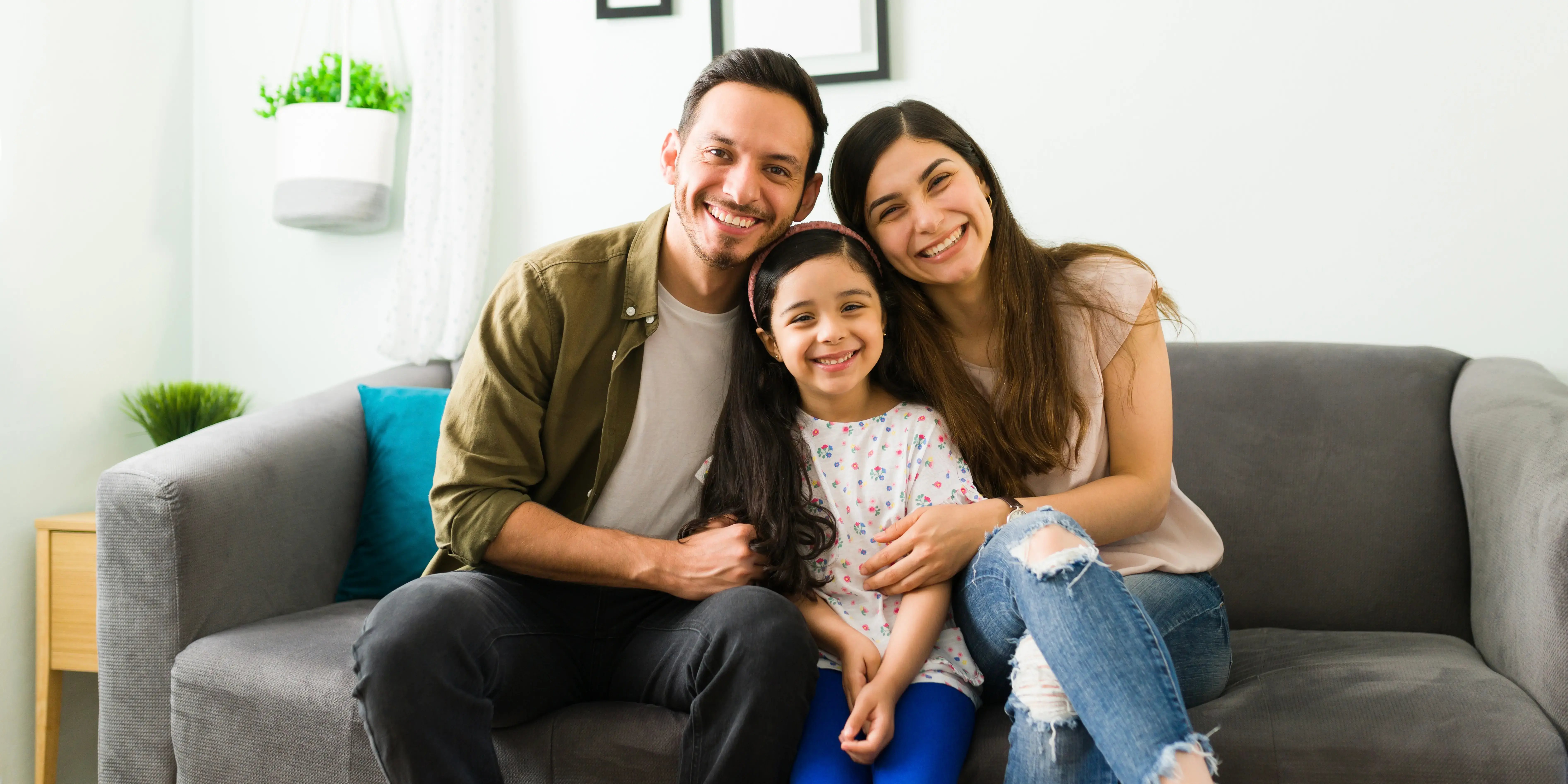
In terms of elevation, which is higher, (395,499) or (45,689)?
(395,499)

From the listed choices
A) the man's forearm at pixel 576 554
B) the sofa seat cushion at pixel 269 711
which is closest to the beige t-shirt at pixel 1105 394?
the man's forearm at pixel 576 554

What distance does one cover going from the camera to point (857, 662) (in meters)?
1.21

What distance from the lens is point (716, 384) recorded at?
149 centimetres

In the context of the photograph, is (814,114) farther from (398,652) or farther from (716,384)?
(398,652)

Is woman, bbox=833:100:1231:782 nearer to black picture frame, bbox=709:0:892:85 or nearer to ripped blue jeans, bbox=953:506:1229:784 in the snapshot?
ripped blue jeans, bbox=953:506:1229:784

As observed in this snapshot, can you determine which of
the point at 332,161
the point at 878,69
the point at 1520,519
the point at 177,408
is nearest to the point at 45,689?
the point at 177,408

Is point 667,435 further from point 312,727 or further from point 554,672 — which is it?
point 312,727

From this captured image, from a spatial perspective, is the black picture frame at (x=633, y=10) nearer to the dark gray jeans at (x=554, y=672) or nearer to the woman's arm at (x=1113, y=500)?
the woman's arm at (x=1113, y=500)

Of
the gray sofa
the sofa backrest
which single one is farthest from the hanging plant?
the sofa backrest

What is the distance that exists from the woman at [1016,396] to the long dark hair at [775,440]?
0.22 feet

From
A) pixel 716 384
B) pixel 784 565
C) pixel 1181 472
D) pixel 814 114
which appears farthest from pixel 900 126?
pixel 1181 472

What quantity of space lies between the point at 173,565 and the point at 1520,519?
6.12 feet

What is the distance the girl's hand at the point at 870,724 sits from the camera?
1.10m

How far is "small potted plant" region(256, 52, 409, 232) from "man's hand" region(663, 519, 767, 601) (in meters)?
1.46
